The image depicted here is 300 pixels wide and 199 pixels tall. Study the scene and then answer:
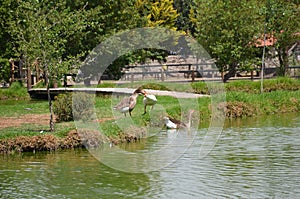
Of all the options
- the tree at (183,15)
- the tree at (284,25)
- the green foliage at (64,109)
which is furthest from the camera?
the tree at (183,15)

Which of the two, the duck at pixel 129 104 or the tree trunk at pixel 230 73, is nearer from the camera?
the duck at pixel 129 104

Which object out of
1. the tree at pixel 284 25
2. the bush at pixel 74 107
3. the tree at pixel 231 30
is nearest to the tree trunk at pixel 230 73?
the tree at pixel 231 30

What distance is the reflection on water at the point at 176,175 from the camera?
450 inches

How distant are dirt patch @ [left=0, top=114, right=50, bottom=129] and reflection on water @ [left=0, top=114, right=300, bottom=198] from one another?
10.6 ft

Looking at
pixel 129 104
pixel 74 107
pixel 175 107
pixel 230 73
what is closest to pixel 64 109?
pixel 74 107

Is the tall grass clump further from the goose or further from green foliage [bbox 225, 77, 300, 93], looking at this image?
the goose

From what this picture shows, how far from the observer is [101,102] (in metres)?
23.3

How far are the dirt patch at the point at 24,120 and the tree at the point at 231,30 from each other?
535 inches

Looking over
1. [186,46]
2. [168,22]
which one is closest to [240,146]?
[186,46]

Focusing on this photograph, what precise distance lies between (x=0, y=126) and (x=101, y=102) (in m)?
5.85

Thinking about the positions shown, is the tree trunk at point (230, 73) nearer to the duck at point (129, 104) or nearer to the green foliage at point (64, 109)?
the duck at point (129, 104)

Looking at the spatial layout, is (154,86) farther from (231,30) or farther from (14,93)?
(14,93)

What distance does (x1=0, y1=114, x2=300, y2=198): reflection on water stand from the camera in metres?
11.4

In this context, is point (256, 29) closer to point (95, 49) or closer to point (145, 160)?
point (95, 49)
